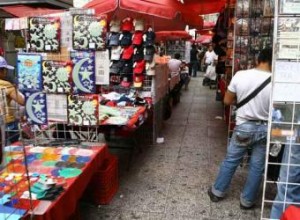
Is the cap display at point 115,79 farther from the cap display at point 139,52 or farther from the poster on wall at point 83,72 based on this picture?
the poster on wall at point 83,72

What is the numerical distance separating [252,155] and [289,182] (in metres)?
0.86

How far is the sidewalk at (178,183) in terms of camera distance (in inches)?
147

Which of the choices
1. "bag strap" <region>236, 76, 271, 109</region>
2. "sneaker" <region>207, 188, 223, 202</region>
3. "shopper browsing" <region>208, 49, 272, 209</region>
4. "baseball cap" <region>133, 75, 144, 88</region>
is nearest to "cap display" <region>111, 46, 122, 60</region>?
"baseball cap" <region>133, 75, 144, 88</region>

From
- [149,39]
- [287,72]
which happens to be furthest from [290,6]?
[149,39]

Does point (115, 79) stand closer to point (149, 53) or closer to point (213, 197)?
point (149, 53)

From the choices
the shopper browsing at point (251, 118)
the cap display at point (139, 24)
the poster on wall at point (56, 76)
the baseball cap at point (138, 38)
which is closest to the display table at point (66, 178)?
the poster on wall at point (56, 76)

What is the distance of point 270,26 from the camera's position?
4496 millimetres

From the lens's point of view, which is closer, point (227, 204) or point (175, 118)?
point (227, 204)

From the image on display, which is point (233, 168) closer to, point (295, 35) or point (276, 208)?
point (276, 208)

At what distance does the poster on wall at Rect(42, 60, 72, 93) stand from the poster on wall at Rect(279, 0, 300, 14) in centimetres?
204

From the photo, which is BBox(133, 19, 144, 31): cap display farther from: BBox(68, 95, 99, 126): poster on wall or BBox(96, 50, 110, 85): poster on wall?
BBox(68, 95, 99, 126): poster on wall

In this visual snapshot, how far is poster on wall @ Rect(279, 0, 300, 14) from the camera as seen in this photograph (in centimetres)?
248

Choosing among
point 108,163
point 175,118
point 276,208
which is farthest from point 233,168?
point 175,118

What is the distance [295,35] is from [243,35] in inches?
98.3
